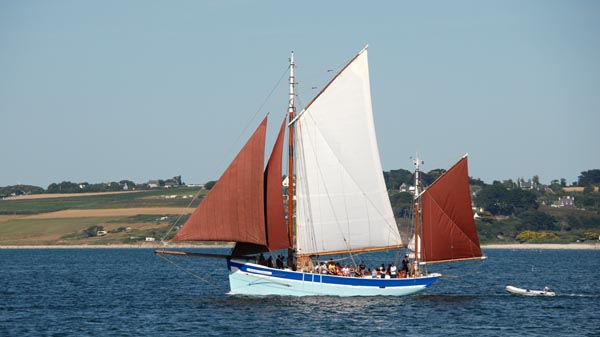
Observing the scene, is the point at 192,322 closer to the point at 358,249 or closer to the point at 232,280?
the point at 232,280

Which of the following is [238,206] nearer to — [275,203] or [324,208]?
[275,203]

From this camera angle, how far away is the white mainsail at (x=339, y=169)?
6619cm

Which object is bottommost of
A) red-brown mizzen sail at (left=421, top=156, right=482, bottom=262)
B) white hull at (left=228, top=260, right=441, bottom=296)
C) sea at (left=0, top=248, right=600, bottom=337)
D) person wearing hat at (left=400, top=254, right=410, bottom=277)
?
sea at (left=0, top=248, right=600, bottom=337)

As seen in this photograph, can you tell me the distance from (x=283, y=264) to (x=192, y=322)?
11251 mm

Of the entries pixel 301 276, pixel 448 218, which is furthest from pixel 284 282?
pixel 448 218

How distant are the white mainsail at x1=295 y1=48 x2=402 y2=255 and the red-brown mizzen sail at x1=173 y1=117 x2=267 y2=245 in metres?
3.34

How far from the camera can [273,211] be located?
64.9 metres

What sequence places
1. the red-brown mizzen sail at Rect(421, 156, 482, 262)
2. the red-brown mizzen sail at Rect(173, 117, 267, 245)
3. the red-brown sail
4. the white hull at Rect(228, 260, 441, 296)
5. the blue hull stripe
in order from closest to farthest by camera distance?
the red-brown mizzen sail at Rect(173, 117, 267, 245), the blue hull stripe, the white hull at Rect(228, 260, 441, 296), the red-brown sail, the red-brown mizzen sail at Rect(421, 156, 482, 262)

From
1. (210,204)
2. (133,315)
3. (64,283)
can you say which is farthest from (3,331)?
(64,283)

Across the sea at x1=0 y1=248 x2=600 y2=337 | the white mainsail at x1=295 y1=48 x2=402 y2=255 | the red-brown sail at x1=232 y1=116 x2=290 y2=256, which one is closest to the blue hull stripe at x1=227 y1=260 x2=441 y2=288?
the red-brown sail at x1=232 y1=116 x2=290 y2=256

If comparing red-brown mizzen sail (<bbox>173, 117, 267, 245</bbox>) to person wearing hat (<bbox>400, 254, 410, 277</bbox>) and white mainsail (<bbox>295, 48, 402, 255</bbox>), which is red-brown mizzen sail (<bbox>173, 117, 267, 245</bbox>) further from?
person wearing hat (<bbox>400, 254, 410, 277</bbox>)

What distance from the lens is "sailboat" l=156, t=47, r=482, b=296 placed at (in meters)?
63.9

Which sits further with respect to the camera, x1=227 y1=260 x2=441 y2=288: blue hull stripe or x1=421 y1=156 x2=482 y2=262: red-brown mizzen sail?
x1=421 y1=156 x2=482 y2=262: red-brown mizzen sail

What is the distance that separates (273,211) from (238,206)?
2358 millimetres
